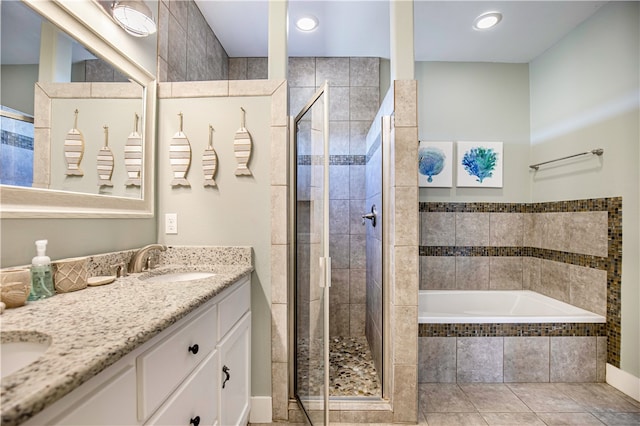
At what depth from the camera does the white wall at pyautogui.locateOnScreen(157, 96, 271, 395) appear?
5.83 ft

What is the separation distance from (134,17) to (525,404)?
10.6ft

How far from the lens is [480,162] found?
3.02 meters

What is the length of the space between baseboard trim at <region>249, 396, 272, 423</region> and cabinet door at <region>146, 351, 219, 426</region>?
53cm

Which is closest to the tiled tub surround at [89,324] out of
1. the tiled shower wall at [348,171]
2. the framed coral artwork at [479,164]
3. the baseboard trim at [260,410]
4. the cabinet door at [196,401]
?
the cabinet door at [196,401]

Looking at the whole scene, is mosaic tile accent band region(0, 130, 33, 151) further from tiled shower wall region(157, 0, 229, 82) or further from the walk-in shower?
the walk-in shower

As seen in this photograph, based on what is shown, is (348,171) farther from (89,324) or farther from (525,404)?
(89,324)

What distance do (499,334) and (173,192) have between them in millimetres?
2463

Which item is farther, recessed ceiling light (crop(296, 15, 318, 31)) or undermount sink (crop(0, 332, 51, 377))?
recessed ceiling light (crop(296, 15, 318, 31))

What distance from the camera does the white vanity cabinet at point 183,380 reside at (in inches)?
24.4

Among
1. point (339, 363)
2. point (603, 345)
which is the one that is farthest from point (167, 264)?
point (603, 345)

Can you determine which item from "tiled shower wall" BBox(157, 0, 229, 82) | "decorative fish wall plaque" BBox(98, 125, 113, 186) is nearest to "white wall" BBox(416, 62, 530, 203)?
"tiled shower wall" BBox(157, 0, 229, 82)

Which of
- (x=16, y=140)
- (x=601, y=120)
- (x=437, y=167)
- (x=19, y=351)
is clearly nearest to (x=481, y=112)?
(x=437, y=167)

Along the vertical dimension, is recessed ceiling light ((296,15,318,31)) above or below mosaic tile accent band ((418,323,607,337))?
above

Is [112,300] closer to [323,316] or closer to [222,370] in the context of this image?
[222,370]
